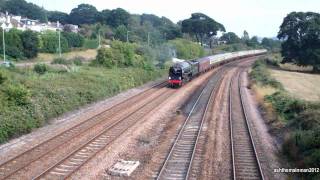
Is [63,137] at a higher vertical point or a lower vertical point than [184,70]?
lower

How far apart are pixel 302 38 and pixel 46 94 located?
187ft

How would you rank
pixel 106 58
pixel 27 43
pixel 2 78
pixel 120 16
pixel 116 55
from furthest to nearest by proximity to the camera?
pixel 120 16
pixel 27 43
pixel 116 55
pixel 106 58
pixel 2 78

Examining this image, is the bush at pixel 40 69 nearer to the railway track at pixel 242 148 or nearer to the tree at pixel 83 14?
the railway track at pixel 242 148

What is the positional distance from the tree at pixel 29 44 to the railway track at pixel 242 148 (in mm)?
53675

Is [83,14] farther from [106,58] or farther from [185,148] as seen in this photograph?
[185,148]

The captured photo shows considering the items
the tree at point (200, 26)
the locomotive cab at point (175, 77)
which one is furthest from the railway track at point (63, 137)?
the tree at point (200, 26)

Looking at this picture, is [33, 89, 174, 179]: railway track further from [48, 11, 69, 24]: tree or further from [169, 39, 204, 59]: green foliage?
[48, 11, 69, 24]: tree

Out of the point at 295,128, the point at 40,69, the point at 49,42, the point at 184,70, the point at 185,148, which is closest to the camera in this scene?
the point at 185,148

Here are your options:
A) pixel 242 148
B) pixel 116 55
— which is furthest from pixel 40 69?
pixel 242 148

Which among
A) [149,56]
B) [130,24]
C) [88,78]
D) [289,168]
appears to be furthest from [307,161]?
[130,24]

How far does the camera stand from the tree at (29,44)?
77000 millimetres

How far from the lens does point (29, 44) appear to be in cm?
7700

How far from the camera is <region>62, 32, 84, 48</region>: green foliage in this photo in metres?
97.5

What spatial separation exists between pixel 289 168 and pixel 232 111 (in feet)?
42.4
